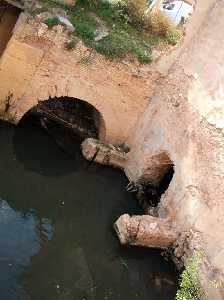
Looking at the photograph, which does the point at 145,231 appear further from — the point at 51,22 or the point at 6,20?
the point at 6,20

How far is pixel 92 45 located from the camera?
11617 millimetres

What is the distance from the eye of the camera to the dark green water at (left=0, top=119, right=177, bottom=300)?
28.2 ft

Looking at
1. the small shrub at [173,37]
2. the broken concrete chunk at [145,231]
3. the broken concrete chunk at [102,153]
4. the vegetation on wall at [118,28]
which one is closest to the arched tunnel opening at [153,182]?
the broken concrete chunk at [102,153]

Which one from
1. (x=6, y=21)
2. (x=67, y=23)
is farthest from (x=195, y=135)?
(x=6, y=21)

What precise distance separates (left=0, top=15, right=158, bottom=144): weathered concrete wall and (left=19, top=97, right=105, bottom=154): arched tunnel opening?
0.70 m

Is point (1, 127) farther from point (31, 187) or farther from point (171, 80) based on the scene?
point (171, 80)

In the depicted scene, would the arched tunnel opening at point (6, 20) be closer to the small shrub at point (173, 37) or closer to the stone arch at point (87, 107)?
the stone arch at point (87, 107)

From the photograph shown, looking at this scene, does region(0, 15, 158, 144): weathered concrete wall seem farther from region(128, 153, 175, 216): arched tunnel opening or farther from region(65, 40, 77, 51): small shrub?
region(128, 153, 175, 216): arched tunnel opening

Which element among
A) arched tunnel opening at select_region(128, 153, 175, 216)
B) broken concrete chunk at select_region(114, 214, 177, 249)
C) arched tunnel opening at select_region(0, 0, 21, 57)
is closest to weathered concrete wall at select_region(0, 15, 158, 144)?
arched tunnel opening at select_region(0, 0, 21, 57)

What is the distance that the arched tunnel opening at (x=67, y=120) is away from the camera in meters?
12.9

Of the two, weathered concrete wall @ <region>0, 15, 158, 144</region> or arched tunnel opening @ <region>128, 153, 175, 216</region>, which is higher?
weathered concrete wall @ <region>0, 15, 158, 144</region>

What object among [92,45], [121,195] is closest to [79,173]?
[121,195]

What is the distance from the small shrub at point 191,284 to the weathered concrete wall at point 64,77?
4563 mm

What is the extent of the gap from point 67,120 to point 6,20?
2.99 m
